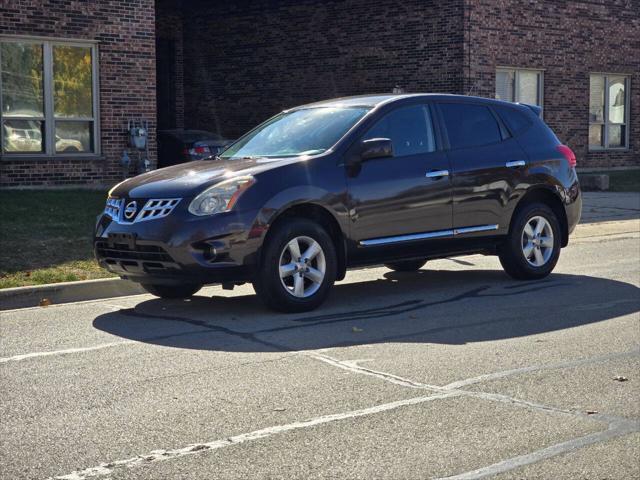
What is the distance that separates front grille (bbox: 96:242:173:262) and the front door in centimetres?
172

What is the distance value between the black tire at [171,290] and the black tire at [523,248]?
3.16m

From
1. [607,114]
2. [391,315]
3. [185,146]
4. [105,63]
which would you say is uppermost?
[105,63]

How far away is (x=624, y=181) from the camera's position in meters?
24.4

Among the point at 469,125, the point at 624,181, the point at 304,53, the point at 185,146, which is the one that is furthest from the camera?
the point at 304,53

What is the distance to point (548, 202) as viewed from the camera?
1101cm

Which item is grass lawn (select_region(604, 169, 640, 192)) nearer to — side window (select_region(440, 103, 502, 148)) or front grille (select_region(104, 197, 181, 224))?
side window (select_region(440, 103, 502, 148))

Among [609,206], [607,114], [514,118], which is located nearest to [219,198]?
[514,118]

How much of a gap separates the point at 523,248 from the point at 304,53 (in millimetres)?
18161

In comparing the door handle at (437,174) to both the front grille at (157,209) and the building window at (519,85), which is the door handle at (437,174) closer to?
the front grille at (157,209)

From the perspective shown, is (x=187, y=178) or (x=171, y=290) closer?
(x=187, y=178)

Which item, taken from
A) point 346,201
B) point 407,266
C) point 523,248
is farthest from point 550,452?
point 407,266

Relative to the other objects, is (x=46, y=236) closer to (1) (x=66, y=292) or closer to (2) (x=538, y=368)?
(1) (x=66, y=292)

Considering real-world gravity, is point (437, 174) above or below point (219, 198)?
above

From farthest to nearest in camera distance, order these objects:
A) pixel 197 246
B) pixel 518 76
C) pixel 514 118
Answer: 1. pixel 518 76
2. pixel 514 118
3. pixel 197 246
